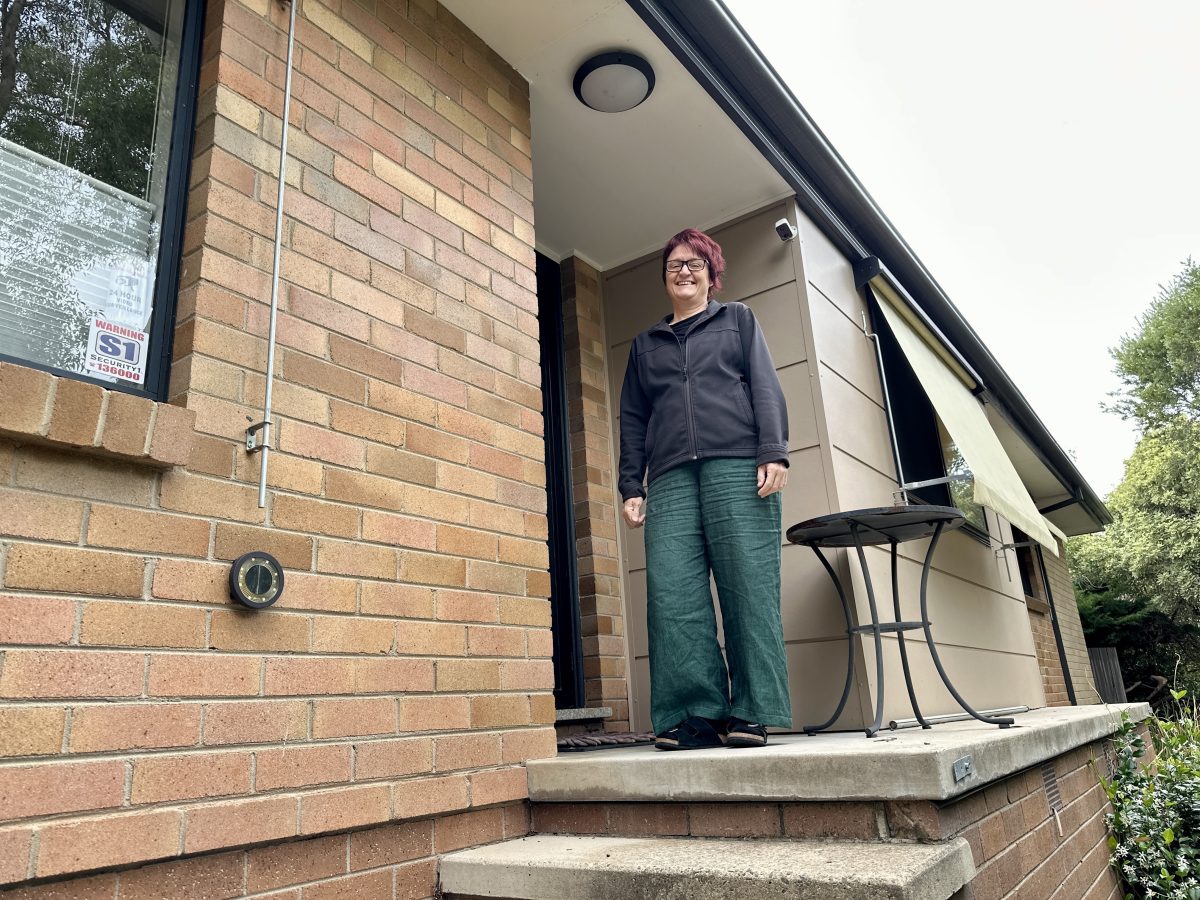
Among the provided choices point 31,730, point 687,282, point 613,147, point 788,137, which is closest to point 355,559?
point 31,730

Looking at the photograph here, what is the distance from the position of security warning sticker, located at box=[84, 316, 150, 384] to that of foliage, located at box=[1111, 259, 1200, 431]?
2204 cm

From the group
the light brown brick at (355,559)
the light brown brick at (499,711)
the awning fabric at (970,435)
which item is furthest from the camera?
the awning fabric at (970,435)

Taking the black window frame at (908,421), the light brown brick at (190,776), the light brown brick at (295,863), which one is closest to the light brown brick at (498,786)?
the light brown brick at (295,863)

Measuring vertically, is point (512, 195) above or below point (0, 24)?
above

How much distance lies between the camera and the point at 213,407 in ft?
5.49

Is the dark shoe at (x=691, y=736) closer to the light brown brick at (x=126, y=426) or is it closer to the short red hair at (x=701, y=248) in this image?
the short red hair at (x=701, y=248)

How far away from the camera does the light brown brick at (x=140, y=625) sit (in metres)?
1.41

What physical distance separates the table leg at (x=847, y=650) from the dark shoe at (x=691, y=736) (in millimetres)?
715

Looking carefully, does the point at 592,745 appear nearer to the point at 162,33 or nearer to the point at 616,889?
the point at 616,889

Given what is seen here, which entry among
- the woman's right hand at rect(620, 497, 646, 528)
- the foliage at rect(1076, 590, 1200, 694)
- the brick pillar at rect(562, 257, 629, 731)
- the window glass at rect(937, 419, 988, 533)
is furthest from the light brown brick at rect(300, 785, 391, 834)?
the foliage at rect(1076, 590, 1200, 694)

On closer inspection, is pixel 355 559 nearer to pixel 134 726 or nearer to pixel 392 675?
pixel 392 675

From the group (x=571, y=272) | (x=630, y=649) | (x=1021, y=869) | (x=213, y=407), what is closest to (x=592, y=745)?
(x=630, y=649)

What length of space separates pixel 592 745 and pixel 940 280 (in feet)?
12.7

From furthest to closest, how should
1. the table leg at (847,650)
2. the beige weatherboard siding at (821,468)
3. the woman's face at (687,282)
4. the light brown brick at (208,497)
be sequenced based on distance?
the beige weatherboard siding at (821,468), the table leg at (847,650), the woman's face at (687,282), the light brown brick at (208,497)
